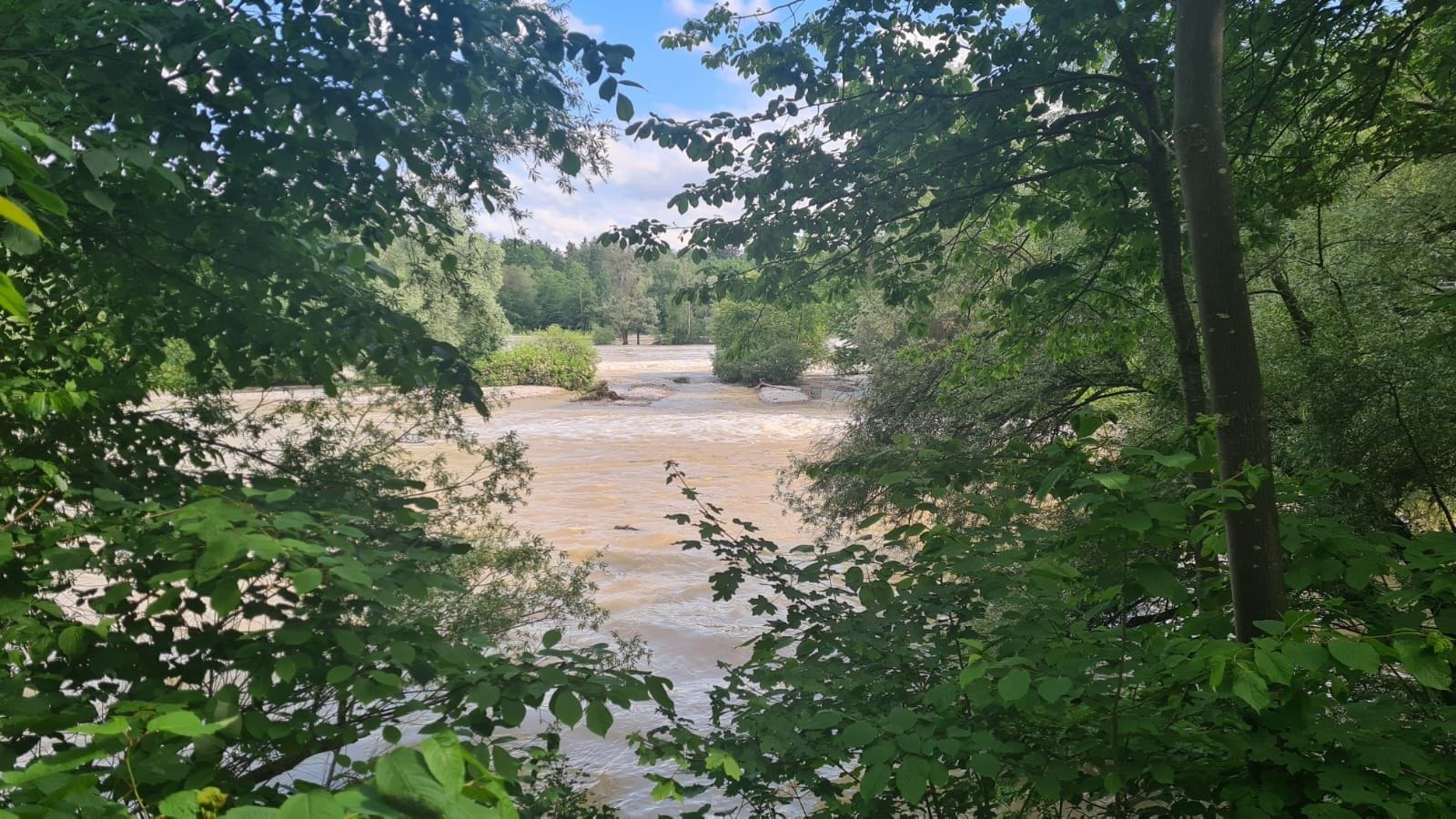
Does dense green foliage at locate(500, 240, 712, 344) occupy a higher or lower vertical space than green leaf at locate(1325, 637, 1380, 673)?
higher

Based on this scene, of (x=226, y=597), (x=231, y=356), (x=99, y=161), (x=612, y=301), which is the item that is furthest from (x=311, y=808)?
(x=612, y=301)

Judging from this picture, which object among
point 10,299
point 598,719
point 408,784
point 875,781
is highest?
point 10,299

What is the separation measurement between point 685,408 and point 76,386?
2391cm

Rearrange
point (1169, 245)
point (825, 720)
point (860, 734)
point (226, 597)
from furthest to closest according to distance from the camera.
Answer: point (1169, 245) → point (825, 720) → point (860, 734) → point (226, 597)

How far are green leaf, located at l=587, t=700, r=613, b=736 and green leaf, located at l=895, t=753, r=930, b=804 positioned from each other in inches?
27.9

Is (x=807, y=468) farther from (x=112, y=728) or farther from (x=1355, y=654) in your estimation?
(x=112, y=728)

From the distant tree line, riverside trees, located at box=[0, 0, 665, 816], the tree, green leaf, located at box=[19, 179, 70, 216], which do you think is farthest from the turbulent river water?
the tree

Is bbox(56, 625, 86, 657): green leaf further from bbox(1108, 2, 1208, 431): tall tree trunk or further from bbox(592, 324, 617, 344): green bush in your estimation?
bbox(592, 324, 617, 344): green bush

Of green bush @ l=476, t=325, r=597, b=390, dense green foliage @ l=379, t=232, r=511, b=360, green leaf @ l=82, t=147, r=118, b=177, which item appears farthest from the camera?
green bush @ l=476, t=325, r=597, b=390

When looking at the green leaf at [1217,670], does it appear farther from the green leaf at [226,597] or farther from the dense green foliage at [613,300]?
the dense green foliage at [613,300]

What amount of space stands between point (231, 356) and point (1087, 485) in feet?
10.0

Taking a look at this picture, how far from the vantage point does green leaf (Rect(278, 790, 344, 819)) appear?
763 mm

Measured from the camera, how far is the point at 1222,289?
2.08m

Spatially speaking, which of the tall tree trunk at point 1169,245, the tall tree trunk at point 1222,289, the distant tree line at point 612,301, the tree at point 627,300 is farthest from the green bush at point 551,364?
the tree at point 627,300
